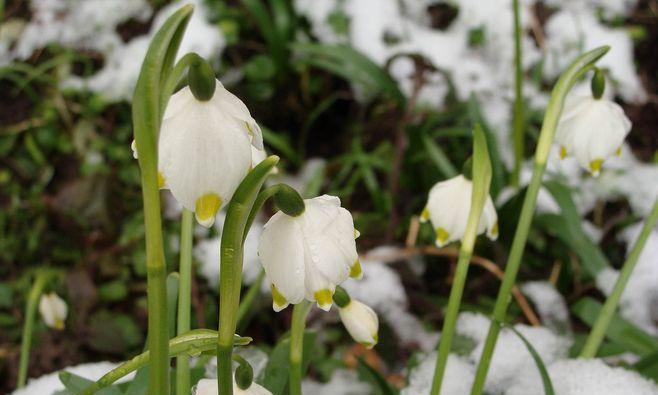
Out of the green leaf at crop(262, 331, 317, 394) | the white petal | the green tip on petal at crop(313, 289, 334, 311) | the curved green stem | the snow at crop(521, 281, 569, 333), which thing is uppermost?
the white petal

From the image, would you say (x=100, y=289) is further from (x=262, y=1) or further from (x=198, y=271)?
(x=262, y=1)

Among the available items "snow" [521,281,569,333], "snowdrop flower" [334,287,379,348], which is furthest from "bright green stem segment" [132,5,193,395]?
"snow" [521,281,569,333]

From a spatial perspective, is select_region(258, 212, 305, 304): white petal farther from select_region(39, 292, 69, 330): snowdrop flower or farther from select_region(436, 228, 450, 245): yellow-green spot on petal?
select_region(39, 292, 69, 330): snowdrop flower

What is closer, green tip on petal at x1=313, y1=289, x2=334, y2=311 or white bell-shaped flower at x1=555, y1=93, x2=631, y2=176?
green tip on petal at x1=313, y1=289, x2=334, y2=311

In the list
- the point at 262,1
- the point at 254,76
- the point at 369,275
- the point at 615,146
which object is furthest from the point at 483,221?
the point at 262,1

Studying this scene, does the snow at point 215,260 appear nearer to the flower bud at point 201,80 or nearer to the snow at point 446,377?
the snow at point 446,377

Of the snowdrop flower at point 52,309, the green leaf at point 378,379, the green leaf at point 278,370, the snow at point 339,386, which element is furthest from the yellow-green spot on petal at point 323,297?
the snowdrop flower at point 52,309
